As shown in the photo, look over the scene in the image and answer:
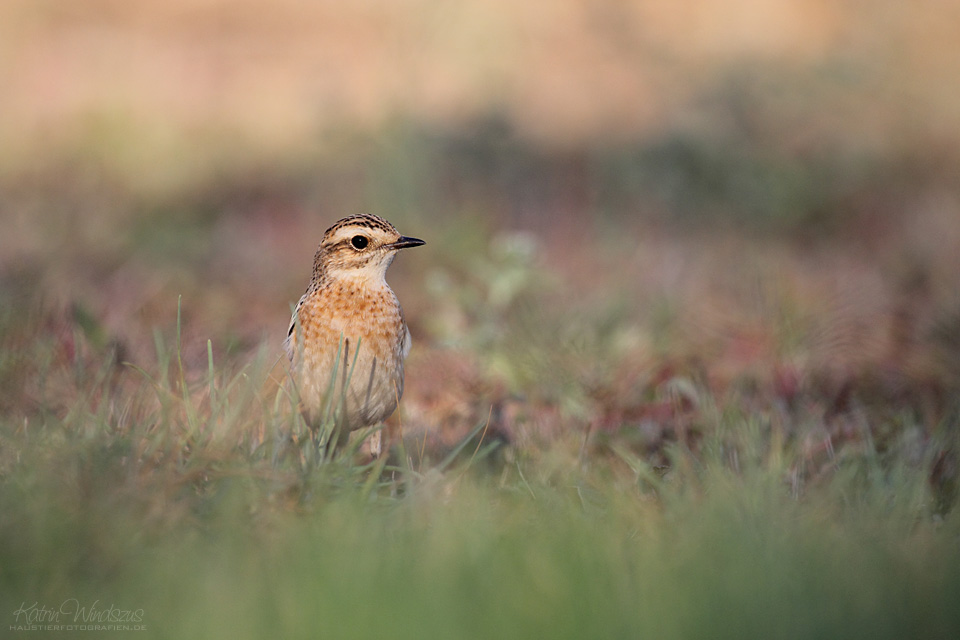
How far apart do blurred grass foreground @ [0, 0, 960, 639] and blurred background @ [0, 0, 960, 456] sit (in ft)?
0.13

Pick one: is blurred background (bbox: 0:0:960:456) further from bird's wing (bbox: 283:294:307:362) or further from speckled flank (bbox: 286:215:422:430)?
speckled flank (bbox: 286:215:422:430)

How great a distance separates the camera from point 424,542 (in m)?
2.94

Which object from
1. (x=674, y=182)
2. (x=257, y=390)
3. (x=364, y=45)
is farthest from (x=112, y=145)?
(x=257, y=390)

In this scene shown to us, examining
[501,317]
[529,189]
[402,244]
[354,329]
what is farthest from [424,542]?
[529,189]

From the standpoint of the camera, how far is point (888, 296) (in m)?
6.72

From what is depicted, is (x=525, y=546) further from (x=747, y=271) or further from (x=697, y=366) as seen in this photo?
(x=747, y=271)

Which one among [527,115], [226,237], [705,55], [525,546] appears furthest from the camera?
[527,115]

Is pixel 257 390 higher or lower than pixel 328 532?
higher

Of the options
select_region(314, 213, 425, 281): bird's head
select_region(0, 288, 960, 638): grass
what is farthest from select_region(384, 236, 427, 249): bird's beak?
select_region(0, 288, 960, 638): grass

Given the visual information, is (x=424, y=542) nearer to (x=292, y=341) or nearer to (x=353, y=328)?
(x=353, y=328)

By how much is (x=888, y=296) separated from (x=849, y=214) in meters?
2.65

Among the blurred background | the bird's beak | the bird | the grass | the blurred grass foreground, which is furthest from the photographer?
the blurred background

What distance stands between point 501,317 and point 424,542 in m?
3.71

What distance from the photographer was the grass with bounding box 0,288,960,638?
102 inches
